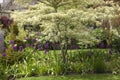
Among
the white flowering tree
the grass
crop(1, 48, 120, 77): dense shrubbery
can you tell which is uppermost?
the white flowering tree

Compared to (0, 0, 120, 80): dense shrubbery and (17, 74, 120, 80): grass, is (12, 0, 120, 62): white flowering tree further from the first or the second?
(17, 74, 120, 80): grass

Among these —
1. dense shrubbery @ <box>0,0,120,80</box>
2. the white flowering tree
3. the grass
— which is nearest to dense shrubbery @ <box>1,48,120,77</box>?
dense shrubbery @ <box>0,0,120,80</box>

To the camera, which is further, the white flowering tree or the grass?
the white flowering tree

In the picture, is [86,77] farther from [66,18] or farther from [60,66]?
[66,18]

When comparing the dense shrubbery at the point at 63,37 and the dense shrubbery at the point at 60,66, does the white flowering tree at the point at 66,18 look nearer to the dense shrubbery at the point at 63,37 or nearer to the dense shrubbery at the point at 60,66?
the dense shrubbery at the point at 63,37

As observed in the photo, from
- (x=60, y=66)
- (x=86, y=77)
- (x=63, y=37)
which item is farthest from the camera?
(x=63, y=37)

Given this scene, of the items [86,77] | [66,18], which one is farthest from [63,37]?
[86,77]

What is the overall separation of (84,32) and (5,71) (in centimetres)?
291

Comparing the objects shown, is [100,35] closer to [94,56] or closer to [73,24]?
[94,56]

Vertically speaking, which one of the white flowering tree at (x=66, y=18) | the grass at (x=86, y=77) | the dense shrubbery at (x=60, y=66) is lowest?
the grass at (x=86, y=77)

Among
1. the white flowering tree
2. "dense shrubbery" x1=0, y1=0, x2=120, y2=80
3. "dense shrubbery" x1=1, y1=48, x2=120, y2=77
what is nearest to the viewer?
the white flowering tree

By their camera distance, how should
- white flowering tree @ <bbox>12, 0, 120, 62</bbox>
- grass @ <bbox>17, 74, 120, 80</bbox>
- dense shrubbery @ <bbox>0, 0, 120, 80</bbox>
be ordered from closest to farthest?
grass @ <bbox>17, 74, 120, 80</bbox> → white flowering tree @ <bbox>12, 0, 120, 62</bbox> → dense shrubbery @ <bbox>0, 0, 120, 80</bbox>

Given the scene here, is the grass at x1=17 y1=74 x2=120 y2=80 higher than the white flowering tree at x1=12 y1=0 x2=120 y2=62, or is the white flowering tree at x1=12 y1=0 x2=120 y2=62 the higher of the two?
the white flowering tree at x1=12 y1=0 x2=120 y2=62

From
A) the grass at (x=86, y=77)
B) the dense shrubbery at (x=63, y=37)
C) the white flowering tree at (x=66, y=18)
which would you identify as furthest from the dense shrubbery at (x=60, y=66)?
the white flowering tree at (x=66, y=18)
